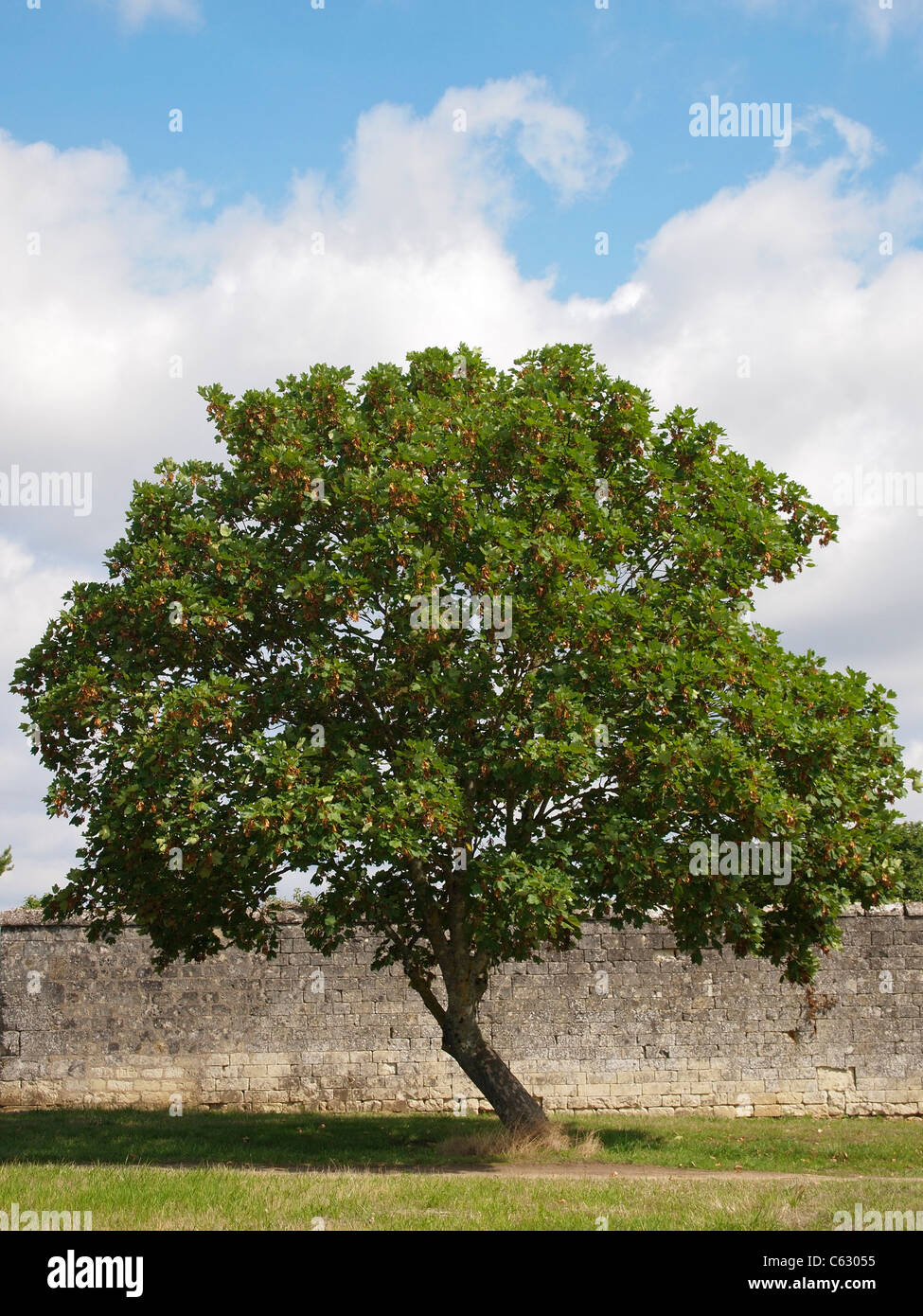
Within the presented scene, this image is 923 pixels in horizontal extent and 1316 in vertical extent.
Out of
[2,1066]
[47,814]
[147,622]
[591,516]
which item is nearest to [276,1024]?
[2,1066]

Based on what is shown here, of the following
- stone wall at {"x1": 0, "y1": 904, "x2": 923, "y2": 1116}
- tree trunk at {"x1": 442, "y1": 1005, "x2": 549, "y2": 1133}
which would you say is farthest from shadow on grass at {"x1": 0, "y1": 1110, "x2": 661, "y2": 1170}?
stone wall at {"x1": 0, "y1": 904, "x2": 923, "y2": 1116}

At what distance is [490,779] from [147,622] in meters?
4.14

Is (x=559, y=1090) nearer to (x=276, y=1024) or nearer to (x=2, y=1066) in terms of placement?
(x=276, y=1024)

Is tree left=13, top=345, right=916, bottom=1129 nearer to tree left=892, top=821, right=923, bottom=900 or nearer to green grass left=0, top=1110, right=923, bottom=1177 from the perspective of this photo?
green grass left=0, top=1110, right=923, bottom=1177

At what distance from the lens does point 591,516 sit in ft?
41.1

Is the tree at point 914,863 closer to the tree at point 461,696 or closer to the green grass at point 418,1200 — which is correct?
the tree at point 461,696

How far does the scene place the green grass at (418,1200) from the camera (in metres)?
8.22

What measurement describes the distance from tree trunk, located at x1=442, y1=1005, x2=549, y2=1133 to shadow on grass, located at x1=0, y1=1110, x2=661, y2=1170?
345 mm

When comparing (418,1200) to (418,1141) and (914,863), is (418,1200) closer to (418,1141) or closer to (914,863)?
(418,1141)

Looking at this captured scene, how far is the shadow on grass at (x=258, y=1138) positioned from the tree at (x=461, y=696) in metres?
1.25

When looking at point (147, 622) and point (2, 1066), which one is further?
point (2, 1066)

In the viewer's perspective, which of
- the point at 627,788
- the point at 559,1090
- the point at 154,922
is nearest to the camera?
the point at 627,788

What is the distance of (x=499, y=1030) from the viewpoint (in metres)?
17.5

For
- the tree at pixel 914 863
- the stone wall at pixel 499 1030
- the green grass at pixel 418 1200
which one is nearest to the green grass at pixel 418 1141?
the stone wall at pixel 499 1030
